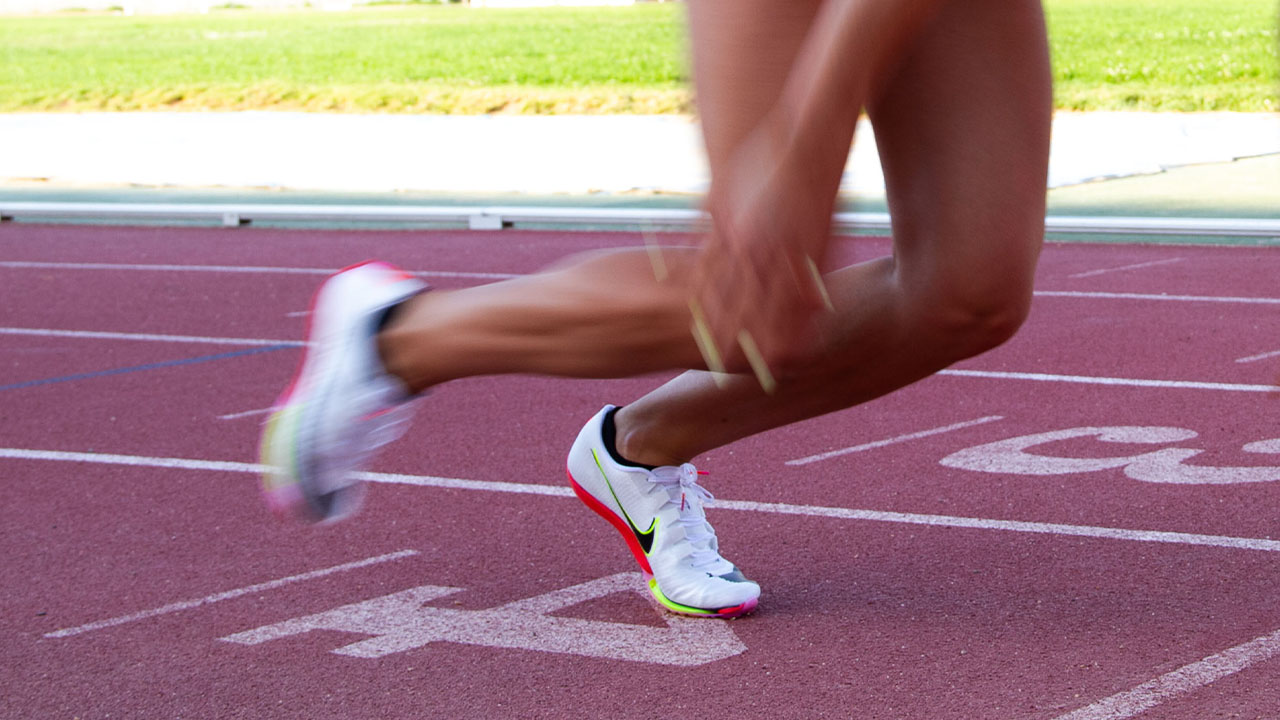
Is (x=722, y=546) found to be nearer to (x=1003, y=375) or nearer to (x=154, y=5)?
(x=1003, y=375)

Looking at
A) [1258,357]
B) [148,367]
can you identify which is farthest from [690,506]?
[148,367]

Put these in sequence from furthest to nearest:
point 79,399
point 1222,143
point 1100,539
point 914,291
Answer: point 1222,143 < point 79,399 < point 1100,539 < point 914,291

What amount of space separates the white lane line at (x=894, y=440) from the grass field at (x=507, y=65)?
1155 cm

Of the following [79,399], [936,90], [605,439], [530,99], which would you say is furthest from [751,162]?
[530,99]

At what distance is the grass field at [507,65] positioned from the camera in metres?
19.6

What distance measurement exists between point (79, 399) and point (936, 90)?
168 inches

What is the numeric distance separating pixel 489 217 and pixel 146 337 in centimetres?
381

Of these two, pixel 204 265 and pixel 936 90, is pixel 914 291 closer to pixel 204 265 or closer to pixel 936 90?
pixel 936 90

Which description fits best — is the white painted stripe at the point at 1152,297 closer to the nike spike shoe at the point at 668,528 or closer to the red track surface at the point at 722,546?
the red track surface at the point at 722,546

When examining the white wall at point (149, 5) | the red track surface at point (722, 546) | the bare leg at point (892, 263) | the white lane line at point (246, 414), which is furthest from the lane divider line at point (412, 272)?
the white wall at point (149, 5)

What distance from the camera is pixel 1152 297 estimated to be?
7254mm

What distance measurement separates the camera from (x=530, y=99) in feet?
67.9

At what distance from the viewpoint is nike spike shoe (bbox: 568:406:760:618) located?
3.11 meters

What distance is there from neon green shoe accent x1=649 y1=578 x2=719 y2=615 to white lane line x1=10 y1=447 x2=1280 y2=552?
0.83 m
